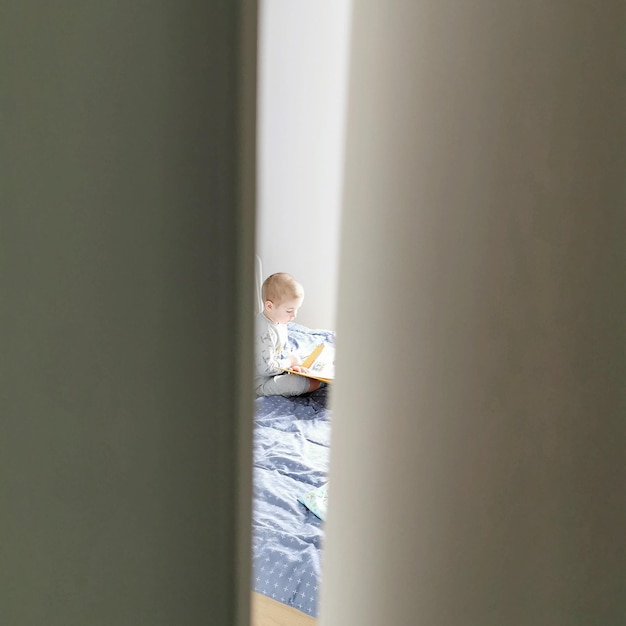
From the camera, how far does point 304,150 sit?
3221 millimetres

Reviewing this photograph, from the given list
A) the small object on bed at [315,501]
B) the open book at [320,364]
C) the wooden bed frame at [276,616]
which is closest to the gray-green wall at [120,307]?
the wooden bed frame at [276,616]

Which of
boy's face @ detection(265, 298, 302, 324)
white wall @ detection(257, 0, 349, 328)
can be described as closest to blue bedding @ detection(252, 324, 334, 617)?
boy's face @ detection(265, 298, 302, 324)

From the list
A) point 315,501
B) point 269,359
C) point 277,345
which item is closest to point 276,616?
point 315,501

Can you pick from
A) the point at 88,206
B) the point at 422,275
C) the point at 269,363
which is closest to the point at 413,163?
the point at 422,275

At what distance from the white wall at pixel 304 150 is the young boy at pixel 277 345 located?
0.70 meters

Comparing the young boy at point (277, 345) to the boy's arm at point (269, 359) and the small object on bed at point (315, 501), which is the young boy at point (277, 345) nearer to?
the boy's arm at point (269, 359)

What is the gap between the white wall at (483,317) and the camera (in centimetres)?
26

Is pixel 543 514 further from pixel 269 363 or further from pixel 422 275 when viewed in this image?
pixel 269 363

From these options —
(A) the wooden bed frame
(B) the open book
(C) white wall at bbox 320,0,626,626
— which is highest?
(C) white wall at bbox 320,0,626,626

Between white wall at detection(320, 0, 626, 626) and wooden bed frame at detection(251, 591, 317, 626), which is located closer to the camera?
white wall at detection(320, 0, 626, 626)

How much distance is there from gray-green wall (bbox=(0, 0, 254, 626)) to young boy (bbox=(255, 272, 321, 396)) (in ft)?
5.60

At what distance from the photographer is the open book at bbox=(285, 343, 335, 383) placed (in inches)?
78.5

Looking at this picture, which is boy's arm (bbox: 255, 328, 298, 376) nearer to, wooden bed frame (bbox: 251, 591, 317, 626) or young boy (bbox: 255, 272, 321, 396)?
young boy (bbox: 255, 272, 321, 396)

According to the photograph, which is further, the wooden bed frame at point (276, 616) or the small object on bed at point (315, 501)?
the small object on bed at point (315, 501)
